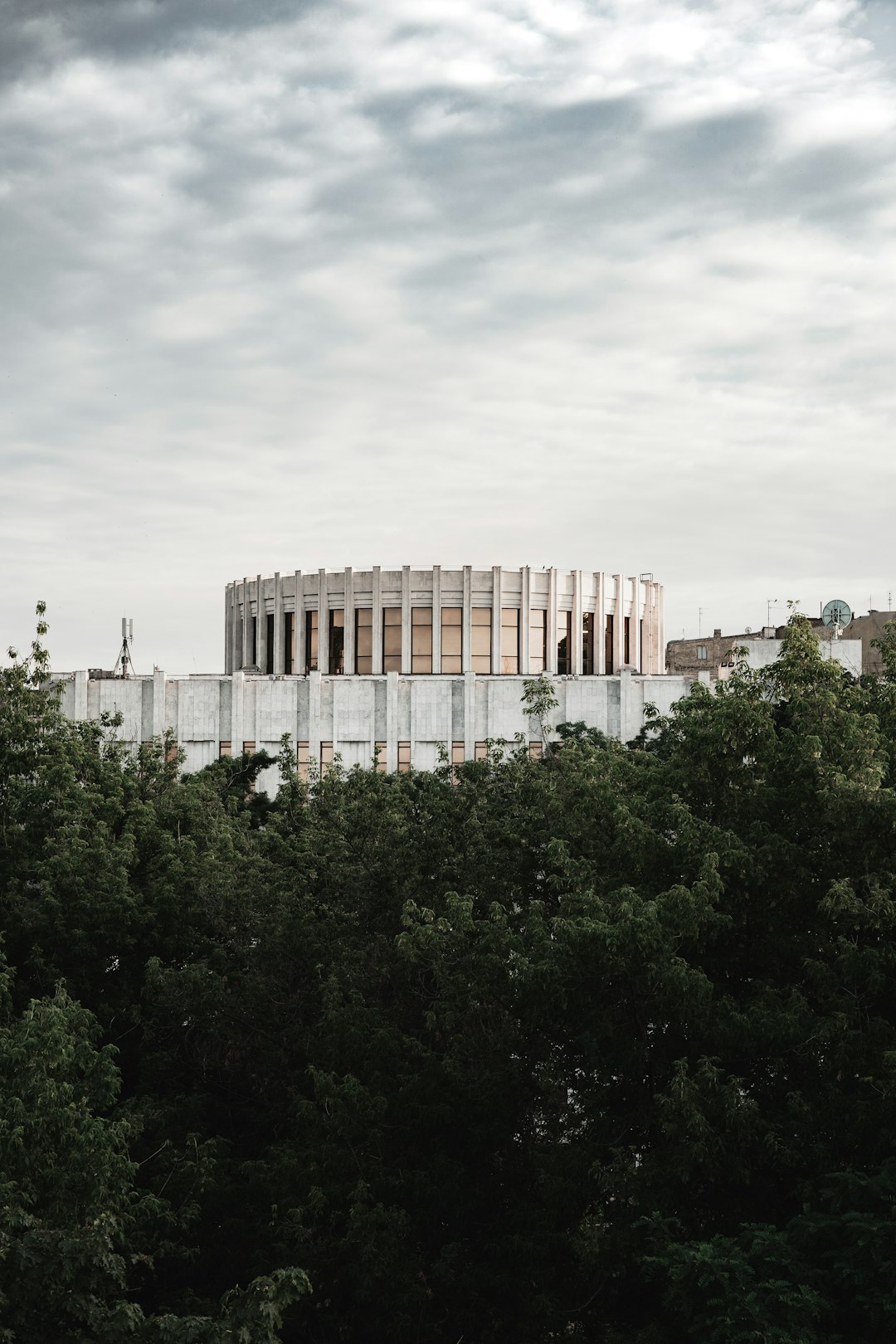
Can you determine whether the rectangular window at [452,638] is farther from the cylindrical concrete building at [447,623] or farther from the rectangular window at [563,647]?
the rectangular window at [563,647]

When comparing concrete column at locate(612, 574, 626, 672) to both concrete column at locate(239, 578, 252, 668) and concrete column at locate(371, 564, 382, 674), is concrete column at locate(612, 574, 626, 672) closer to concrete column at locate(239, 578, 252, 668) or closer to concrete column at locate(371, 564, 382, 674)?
concrete column at locate(371, 564, 382, 674)

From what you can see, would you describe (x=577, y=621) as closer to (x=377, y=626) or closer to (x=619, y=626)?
(x=619, y=626)

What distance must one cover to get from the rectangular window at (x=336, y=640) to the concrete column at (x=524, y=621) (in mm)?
9475

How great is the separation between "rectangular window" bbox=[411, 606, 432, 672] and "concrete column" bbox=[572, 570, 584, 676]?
763cm

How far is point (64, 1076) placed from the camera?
795 inches

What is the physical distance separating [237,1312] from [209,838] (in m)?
17.0

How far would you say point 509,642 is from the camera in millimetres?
69500

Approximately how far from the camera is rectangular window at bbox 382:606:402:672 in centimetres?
6938

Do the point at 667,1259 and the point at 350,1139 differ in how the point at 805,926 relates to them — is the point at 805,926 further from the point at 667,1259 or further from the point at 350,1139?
the point at 350,1139

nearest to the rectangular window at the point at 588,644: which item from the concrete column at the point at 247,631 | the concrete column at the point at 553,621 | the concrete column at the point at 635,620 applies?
the concrete column at the point at 553,621

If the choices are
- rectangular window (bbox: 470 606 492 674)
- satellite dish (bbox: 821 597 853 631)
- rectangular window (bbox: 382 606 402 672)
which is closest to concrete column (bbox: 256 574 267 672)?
rectangular window (bbox: 382 606 402 672)

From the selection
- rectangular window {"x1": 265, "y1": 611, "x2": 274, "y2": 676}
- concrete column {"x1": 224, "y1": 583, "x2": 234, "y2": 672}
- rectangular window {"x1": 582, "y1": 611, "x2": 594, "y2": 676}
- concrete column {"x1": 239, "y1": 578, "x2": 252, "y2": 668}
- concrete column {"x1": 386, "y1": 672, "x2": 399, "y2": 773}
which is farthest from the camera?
concrete column {"x1": 224, "y1": 583, "x2": 234, "y2": 672}

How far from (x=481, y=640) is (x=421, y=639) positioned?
10.3 ft

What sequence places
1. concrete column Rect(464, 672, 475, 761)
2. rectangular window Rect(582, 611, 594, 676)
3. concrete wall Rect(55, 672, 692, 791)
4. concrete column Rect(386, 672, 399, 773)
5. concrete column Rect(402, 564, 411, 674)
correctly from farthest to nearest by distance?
rectangular window Rect(582, 611, 594, 676)
concrete column Rect(402, 564, 411, 674)
concrete column Rect(386, 672, 399, 773)
concrete wall Rect(55, 672, 692, 791)
concrete column Rect(464, 672, 475, 761)
